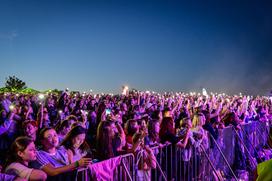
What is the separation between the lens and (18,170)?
5.05 meters

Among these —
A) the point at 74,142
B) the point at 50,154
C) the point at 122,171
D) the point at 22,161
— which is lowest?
the point at 122,171

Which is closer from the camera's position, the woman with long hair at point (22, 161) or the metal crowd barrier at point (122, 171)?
the woman with long hair at point (22, 161)

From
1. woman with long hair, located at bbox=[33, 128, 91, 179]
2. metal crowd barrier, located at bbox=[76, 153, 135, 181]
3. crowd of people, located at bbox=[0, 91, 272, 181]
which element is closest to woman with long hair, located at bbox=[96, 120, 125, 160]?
crowd of people, located at bbox=[0, 91, 272, 181]

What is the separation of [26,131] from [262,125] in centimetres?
1056

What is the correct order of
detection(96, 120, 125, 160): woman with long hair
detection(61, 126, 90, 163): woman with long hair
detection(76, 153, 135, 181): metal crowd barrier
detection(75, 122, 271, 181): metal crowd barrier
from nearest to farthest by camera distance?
detection(76, 153, 135, 181): metal crowd barrier < detection(61, 126, 90, 163): woman with long hair < detection(96, 120, 125, 160): woman with long hair < detection(75, 122, 271, 181): metal crowd barrier

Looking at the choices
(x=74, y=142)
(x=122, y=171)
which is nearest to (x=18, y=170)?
(x=74, y=142)

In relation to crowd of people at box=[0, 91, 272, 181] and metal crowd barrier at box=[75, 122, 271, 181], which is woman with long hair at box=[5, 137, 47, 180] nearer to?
crowd of people at box=[0, 91, 272, 181]

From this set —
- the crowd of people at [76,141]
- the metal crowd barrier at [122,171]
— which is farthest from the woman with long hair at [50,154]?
the metal crowd barrier at [122,171]

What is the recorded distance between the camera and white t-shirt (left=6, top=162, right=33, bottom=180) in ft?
16.5

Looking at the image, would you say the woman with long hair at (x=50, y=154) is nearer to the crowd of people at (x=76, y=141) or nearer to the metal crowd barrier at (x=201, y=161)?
the crowd of people at (x=76, y=141)

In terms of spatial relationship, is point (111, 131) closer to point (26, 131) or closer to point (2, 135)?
point (26, 131)

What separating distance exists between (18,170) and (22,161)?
0.50 feet

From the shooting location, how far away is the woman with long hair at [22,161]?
16.5 feet

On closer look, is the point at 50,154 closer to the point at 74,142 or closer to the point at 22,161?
the point at 74,142
